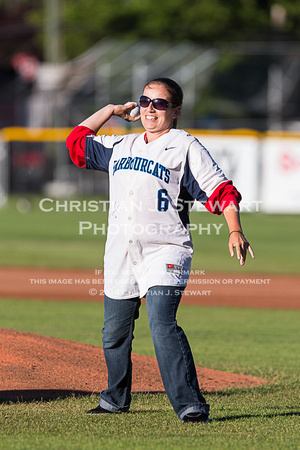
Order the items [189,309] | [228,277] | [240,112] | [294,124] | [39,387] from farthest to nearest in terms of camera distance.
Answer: [240,112] → [294,124] → [228,277] → [189,309] → [39,387]

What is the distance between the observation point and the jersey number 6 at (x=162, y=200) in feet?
14.6

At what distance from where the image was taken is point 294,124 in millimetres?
33281

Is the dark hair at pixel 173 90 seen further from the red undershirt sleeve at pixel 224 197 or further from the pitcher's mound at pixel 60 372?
the pitcher's mound at pixel 60 372

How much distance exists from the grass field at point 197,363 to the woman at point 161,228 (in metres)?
0.33

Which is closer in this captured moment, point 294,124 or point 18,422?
point 18,422

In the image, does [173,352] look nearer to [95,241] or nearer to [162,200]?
[162,200]

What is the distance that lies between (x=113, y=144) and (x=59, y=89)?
34.2 m

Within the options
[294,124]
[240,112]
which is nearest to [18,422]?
[294,124]

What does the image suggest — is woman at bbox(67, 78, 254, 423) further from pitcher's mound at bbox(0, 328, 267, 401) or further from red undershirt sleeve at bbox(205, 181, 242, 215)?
pitcher's mound at bbox(0, 328, 267, 401)

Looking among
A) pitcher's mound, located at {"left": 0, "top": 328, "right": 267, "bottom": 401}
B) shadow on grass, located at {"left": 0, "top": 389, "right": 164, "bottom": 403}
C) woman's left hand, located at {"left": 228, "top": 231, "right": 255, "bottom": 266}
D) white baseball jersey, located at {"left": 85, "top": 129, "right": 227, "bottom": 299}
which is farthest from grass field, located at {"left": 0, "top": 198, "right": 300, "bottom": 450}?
woman's left hand, located at {"left": 228, "top": 231, "right": 255, "bottom": 266}

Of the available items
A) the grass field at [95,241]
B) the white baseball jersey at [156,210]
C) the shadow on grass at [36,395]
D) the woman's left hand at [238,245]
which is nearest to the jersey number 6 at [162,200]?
the white baseball jersey at [156,210]

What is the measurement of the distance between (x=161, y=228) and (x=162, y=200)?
15 cm

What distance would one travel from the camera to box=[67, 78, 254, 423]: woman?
4.39m

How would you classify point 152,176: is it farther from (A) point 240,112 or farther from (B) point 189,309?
(A) point 240,112
